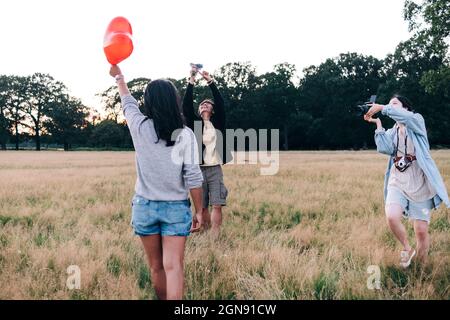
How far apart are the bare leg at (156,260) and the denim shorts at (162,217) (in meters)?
0.07

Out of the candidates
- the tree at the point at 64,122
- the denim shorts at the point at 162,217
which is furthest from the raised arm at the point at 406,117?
the tree at the point at 64,122

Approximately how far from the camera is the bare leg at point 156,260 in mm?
3016

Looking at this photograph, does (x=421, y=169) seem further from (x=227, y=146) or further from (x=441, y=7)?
(x=441, y=7)

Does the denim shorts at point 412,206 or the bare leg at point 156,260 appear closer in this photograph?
the bare leg at point 156,260

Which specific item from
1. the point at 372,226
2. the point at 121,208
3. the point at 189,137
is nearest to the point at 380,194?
the point at 372,226

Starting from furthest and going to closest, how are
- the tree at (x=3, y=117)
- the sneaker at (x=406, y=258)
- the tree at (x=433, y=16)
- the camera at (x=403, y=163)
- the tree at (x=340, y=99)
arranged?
the tree at (x=3, y=117), the tree at (x=340, y=99), the tree at (x=433, y=16), the camera at (x=403, y=163), the sneaker at (x=406, y=258)

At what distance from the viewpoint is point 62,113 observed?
73188 millimetres

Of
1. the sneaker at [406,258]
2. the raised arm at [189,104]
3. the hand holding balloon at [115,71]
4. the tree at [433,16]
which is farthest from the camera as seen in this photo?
the tree at [433,16]

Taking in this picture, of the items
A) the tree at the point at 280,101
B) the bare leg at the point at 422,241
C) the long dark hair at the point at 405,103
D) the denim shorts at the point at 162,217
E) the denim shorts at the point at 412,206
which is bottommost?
the bare leg at the point at 422,241

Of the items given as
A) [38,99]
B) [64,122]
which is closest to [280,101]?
[64,122]

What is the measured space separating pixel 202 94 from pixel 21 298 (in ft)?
211

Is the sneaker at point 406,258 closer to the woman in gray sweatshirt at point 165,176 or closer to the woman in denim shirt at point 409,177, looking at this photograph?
the woman in denim shirt at point 409,177

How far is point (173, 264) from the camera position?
289 centimetres
